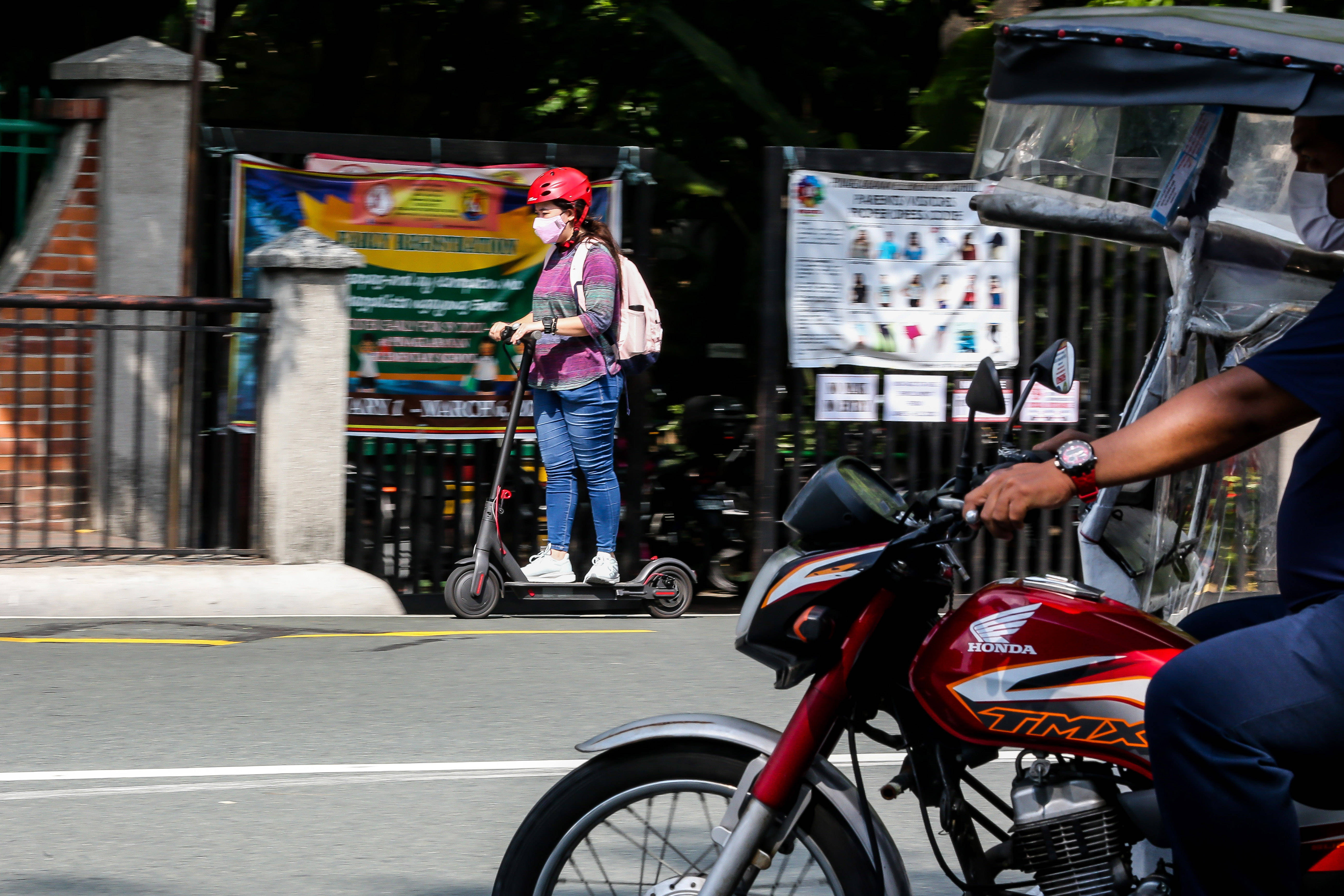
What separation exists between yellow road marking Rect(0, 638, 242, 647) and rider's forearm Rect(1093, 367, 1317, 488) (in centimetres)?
540

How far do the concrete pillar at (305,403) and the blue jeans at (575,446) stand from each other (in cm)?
111

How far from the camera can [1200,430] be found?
2.54 metres

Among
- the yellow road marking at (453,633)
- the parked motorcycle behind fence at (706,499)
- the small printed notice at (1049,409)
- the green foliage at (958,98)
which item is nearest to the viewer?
the yellow road marking at (453,633)

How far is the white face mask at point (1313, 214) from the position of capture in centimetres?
346

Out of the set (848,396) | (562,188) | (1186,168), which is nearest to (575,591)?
(848,396)

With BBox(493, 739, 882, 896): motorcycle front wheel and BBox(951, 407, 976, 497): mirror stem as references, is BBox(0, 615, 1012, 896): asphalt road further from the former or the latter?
BBox(951, 407, 976, 497): mirror stem

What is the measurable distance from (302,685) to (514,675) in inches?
35.4

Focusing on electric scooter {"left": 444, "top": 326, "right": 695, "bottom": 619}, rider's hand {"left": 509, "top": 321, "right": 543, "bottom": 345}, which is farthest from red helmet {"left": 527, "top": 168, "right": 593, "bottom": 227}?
electric scooter {"left": 444, "top": 326, "right": 695, "bottom": 619}

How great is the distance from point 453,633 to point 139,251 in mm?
2947

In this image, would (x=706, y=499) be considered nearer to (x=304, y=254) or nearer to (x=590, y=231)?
(x=590, y=231)

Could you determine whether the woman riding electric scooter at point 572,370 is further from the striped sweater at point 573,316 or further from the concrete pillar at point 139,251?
the concrete pillar at point 139,251

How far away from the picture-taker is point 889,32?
12.6m

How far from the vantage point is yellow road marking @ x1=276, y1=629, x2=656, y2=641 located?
738 cm

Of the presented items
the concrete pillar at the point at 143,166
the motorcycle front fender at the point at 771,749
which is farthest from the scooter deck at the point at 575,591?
the motorcycle front fender at the point at 771,749
